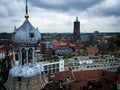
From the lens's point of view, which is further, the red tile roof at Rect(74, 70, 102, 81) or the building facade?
the building facade

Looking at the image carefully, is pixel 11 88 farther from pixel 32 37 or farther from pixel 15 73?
pixel 32 37

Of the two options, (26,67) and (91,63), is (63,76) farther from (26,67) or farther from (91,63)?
(26,67)

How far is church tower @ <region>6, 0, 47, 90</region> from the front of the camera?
1397 cm

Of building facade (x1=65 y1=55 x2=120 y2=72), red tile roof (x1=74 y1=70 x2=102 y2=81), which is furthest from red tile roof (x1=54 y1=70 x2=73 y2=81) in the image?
building facade (x1=65 y1=55 x2=120 y2=72)

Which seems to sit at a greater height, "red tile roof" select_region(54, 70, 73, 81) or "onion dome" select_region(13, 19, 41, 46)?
"onion dome" select_region(13, 19, 41, 46)

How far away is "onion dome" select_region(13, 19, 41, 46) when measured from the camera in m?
14.4

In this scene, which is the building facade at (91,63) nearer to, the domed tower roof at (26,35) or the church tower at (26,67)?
the church tower at (26,67)

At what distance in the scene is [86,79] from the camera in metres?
48.1

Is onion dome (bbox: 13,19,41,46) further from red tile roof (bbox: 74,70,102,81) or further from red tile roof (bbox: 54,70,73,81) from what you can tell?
red tile roof (bbox: 74,70,102,81)

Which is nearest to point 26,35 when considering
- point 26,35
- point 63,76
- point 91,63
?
point 26,35

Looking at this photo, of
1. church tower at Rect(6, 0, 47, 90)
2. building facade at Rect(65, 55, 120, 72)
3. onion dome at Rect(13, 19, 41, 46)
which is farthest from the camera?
building facade at Rect(65, 55, 120, 72)

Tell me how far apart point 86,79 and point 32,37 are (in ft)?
116

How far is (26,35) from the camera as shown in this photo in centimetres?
1446

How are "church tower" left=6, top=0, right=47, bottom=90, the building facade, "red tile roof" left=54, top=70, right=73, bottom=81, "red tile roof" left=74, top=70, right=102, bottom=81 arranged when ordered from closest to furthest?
"church tower" left=6, top=0, right=47, bottom=90
"red tile roof" left=54, top=70, right=73, bottom=81
"red tile roof" left=74, top=70, right=102, bottom=81
the building facade
